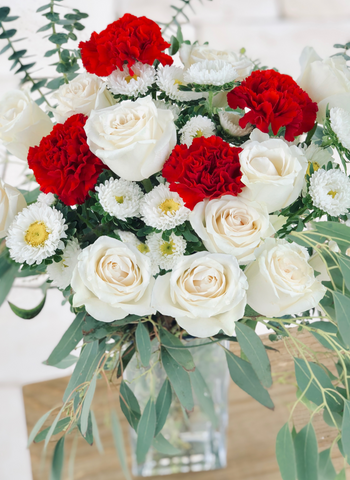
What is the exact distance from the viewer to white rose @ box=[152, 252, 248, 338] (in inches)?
12.4

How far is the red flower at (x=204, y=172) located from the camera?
316 mm

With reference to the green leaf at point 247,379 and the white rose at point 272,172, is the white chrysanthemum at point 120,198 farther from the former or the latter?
the green leaf at point 247,379

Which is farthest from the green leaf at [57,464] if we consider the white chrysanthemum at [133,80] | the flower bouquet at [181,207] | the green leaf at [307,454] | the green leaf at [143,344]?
the white chrysanthemum at [133,80]

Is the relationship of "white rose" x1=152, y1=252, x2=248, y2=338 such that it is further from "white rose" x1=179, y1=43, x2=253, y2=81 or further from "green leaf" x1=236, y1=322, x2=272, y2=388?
"white rose" x1=179, y1=43, x2=253, y2=81

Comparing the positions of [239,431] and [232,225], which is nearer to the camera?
[232,225]

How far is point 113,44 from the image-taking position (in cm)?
37

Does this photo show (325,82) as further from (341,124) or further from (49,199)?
(49,199)

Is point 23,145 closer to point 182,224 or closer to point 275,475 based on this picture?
point 182,224

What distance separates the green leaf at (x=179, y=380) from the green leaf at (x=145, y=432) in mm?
33

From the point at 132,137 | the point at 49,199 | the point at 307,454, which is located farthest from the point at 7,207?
the point at 307,454

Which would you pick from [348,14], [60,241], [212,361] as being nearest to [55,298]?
[212,361]

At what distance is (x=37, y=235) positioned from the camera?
35cm

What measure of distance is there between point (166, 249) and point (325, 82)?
23 centimetres

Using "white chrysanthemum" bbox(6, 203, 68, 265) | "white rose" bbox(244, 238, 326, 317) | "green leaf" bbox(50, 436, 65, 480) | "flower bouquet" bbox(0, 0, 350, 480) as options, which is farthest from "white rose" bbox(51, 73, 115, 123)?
"green leaf" bbox(50, 436, 65, 480)
